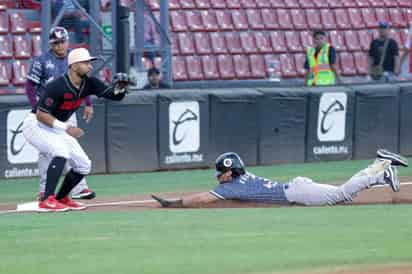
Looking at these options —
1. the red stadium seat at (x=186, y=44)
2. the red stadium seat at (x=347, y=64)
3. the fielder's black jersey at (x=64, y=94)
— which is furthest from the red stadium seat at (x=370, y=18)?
the fielder's black jersey at (x=64, y=94)

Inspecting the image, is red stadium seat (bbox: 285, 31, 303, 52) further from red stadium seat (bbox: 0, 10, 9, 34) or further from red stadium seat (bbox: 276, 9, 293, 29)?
red stadium seat (bbox: 0, 10, 9, 34)

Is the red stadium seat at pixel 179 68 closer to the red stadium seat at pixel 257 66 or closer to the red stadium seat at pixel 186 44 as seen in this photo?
the red stadium seat at pixel 186 44

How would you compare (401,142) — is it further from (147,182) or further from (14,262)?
(14,262)

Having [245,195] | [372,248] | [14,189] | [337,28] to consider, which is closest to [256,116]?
[14,189]

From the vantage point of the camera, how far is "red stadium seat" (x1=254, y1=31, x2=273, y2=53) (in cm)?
2538

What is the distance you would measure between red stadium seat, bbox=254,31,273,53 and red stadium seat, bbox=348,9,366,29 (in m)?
2.47

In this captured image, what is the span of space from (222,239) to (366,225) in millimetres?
1520

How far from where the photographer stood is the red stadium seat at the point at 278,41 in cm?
2558

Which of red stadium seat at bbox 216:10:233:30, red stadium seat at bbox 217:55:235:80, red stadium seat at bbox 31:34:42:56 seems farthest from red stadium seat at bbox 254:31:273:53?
red stadium seat at bbox 31:34:42:56

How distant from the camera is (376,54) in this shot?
→ 2391 cm

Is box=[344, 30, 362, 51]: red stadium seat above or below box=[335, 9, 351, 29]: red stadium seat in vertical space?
below

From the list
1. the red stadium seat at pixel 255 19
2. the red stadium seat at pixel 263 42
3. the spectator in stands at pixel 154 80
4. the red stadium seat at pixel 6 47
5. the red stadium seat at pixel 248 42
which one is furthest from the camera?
the red stadium seat at pixel 255 19

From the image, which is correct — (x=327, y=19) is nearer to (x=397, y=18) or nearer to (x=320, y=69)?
(x=397, y=18)

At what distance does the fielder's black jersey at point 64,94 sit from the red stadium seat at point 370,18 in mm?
14896
